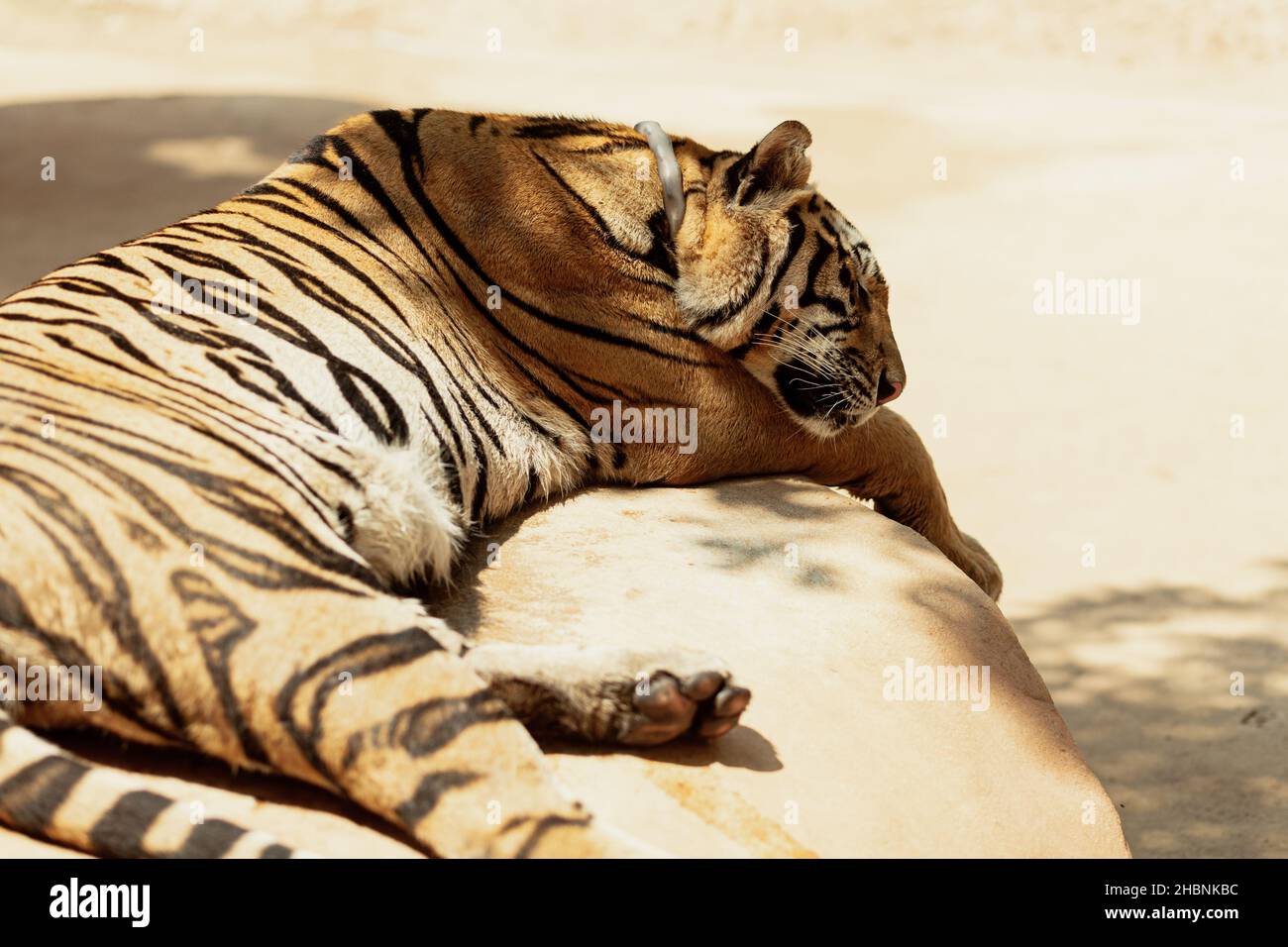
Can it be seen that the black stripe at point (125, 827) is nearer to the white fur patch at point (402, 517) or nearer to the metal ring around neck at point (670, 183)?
the white fur patch at point (402, 517)

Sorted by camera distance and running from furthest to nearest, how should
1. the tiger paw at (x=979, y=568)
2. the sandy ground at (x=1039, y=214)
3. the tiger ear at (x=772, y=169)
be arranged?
the sandy ground at (x=1039, y=214) < the tiger paw at (x=979, y=568) < the tiger ear at (x=772, y=169)

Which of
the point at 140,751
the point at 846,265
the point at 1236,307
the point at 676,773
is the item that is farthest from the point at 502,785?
the point at 1236,307

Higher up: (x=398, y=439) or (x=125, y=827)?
(x=398, y=439)

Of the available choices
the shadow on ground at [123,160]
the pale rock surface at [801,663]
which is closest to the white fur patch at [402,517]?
the pale rock surface at [801,663]

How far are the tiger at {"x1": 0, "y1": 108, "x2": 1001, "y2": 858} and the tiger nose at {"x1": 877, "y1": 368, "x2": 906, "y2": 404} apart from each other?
0.01 m

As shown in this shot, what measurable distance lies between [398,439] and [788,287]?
1.33 meters

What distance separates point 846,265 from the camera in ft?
14.0

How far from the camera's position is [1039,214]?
9.58 metres

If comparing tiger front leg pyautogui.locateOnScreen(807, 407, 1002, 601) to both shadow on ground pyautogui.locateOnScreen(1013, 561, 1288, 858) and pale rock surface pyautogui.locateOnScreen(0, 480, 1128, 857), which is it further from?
shadow on ground pyautogui.locateOnScreen(1013, 561, 1288, 858)

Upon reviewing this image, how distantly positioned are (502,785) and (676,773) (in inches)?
18.7

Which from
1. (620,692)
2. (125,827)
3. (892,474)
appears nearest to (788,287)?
(892,474)

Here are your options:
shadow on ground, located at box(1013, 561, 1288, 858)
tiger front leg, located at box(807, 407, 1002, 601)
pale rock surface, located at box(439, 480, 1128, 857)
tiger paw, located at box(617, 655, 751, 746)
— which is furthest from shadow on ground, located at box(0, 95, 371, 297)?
tiger paw, located at box(617, 655, 751, 746)

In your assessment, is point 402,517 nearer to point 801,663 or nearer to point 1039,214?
point 801,663

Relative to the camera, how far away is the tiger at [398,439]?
8.14 feet
